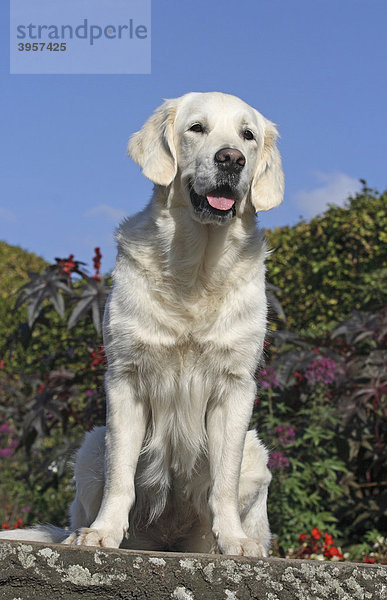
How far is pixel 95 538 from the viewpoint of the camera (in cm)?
228

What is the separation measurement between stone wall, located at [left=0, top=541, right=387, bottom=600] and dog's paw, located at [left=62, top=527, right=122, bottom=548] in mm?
392

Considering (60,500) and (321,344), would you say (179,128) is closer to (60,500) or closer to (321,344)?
(321,344)

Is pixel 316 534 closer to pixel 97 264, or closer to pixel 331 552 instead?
pixel 331 552

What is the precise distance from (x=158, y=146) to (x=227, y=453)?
1279mm

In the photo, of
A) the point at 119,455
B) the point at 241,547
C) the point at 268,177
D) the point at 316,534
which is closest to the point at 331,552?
the point at 316,534

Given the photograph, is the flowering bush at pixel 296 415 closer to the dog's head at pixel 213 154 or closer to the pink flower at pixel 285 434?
the pink flower at pixel 285 434

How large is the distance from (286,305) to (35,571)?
4.85 m

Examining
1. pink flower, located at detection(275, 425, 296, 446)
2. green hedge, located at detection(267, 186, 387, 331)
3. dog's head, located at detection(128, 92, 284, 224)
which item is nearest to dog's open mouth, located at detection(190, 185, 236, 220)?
dog's head, located at detection(128, 92, 284, 224)

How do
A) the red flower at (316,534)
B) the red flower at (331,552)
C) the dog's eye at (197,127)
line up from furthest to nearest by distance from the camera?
1. the red flower at (316,534)
2. the red flower at (331,552)
3. the dog's eye at (197,127)

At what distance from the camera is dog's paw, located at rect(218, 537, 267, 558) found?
7.62 feet

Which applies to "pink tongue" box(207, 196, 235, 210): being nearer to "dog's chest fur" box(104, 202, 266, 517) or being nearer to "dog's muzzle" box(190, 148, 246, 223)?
"dog's muzzle" box(190, 148, 246, 223)

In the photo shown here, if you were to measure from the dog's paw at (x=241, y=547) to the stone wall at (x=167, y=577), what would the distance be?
1.16 ft

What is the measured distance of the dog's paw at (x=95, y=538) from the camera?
2.26 metres

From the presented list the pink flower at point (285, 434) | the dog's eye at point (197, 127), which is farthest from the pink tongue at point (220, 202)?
the pink flower at point (285, 434)
